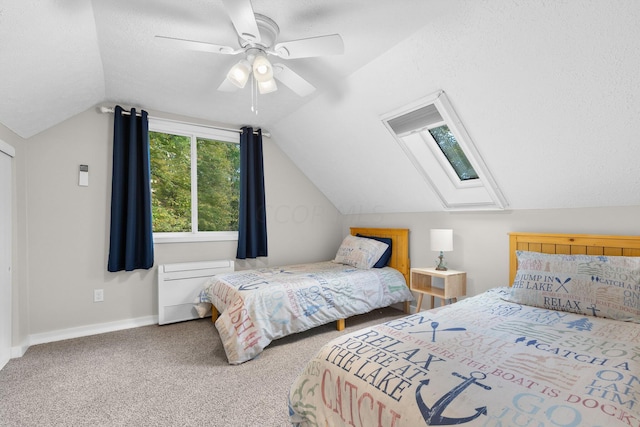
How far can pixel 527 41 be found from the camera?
1676 mm

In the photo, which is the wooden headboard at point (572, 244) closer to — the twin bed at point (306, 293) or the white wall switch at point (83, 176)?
the twin bed at point (306, 293)

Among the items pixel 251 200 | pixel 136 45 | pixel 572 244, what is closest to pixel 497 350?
pixel 572 244

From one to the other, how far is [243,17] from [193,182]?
7.92 feet

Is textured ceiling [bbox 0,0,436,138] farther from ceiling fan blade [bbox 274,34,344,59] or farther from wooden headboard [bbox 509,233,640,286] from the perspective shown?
wooden headboard [bbox 509,233,640,286]

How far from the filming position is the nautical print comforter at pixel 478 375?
0.95 meters

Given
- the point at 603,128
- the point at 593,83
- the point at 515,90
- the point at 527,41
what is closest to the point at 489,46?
the point at 527,41

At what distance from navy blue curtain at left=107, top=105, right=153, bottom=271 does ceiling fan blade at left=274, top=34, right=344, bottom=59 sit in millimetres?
2097

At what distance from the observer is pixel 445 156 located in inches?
114

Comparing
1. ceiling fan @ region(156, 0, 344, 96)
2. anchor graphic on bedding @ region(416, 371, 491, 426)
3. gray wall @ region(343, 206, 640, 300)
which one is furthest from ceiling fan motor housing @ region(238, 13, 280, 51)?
gray wall @ region(343, 206, 640, 300)

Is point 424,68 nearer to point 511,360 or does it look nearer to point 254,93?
point 254,93

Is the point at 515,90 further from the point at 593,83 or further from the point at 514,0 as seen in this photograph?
the point at 514,0

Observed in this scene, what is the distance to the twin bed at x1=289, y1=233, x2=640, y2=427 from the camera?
3.18 feet

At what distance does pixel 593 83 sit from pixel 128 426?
10.5ft

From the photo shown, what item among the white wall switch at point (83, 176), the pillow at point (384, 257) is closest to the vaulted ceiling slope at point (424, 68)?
the white wall switch at point (83, 176)
